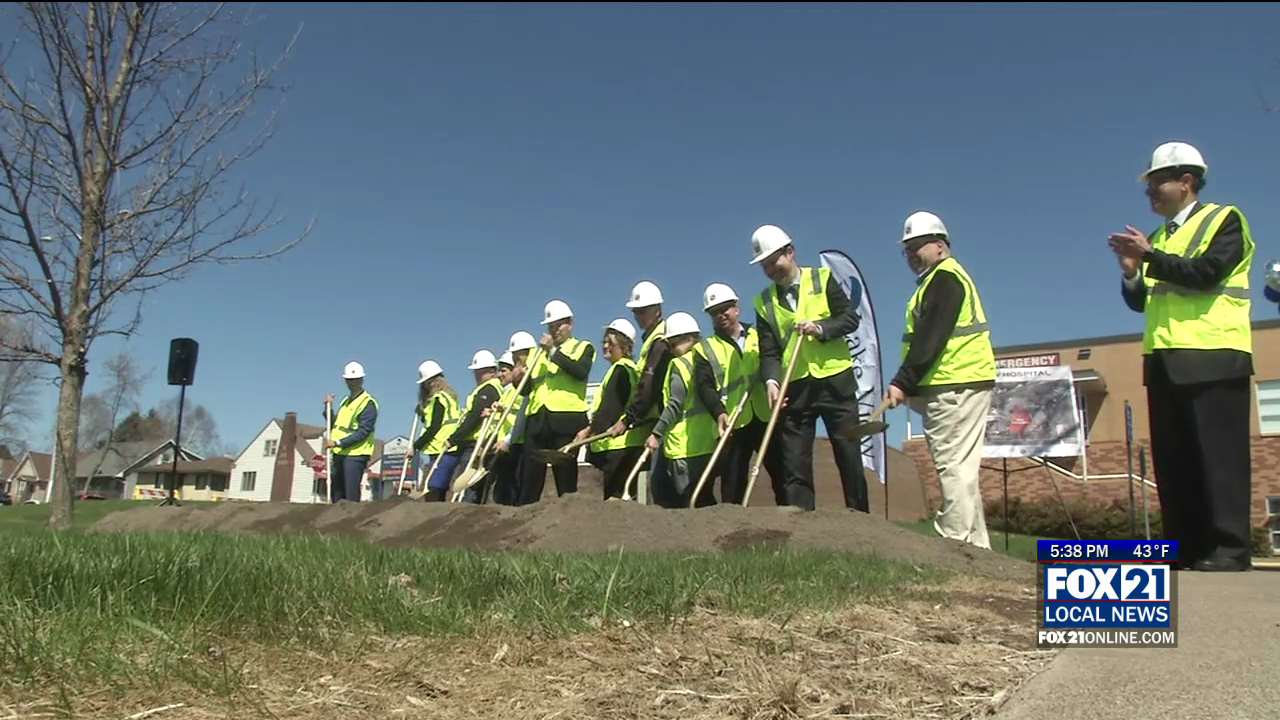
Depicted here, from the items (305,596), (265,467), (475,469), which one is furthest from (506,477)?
(265,467)

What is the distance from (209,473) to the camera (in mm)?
72688

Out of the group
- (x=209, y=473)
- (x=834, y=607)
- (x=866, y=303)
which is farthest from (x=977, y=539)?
(x=209, y=473)

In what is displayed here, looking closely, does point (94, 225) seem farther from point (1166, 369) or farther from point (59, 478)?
point (1166, 369)

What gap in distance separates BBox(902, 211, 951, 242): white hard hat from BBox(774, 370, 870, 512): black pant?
117 cm

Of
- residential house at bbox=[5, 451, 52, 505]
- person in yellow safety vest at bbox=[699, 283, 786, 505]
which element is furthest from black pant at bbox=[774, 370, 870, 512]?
residential house at bbox=[5, 451, 52, 505]

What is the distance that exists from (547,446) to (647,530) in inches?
145

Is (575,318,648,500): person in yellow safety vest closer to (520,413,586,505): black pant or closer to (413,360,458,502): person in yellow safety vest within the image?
(520,413,586,505): black pant

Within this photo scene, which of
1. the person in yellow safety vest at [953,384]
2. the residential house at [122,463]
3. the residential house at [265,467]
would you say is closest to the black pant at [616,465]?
the person in yellow safety vest at [953,384]

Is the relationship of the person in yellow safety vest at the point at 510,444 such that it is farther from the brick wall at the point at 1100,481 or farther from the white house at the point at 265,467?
the white house at the point at 265,467

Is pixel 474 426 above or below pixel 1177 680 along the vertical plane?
above

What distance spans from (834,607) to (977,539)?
2.93 meters

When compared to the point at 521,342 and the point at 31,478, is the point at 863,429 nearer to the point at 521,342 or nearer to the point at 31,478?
the point at 521,342

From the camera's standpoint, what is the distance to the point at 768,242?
23.6ft

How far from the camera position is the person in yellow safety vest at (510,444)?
1079 cm
